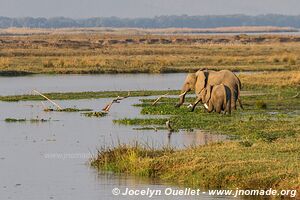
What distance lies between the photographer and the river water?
18000mm

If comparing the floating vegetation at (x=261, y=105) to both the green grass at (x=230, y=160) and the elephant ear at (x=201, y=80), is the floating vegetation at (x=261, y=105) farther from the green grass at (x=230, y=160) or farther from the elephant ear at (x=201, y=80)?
the green grass at (x=230, y=160)

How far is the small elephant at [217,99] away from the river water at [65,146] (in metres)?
2.32

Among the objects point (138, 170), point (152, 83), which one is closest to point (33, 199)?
point (138, 170)

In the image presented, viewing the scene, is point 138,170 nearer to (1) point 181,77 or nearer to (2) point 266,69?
(1) point 181,77

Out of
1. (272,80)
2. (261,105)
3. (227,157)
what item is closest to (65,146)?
(227,157)

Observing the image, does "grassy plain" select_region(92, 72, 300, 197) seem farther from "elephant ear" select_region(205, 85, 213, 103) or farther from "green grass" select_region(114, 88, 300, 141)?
"elephant ear" select_region(205, 85, 213, 103)

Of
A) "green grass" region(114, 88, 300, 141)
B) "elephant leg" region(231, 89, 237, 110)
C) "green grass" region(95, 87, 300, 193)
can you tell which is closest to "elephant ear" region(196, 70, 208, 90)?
"green grass" region(114, 88, 300, 141)

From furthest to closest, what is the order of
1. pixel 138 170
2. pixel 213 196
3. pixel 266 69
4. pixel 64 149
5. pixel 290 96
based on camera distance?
pixel 266 69
pixel 290 96
pixel 64 149
pixel 138 170
pixel 213 196

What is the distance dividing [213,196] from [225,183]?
70cm

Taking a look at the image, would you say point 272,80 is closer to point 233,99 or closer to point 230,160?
point 233,99

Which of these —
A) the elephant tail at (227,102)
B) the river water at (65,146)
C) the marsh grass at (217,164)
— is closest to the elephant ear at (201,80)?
the elephant tail at (227,102)

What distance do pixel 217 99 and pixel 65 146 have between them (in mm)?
7633

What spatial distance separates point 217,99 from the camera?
30266 millimetres

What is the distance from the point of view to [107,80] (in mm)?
48281
